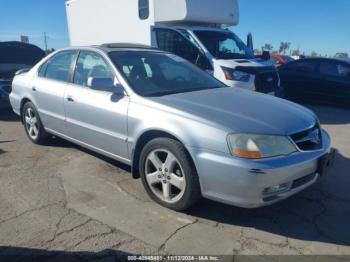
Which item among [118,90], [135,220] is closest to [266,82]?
[118,90]

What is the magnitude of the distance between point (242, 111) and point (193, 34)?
4680 millimetres

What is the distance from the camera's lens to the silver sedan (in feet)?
9.49

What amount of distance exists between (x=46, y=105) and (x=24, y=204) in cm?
182

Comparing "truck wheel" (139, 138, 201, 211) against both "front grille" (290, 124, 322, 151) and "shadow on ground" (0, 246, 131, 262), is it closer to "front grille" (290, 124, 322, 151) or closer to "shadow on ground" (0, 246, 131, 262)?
"shadow on ground" (0, 246, 131, 262)

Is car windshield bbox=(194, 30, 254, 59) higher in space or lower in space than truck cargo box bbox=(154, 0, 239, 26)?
lower

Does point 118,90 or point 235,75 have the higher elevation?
point 118,90

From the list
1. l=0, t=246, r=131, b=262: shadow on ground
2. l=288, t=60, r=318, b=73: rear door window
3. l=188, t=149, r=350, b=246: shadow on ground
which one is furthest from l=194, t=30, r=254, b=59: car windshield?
l=0, t=246, r=131, b=262: shadow on ground

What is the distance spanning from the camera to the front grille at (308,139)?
311 centimetres

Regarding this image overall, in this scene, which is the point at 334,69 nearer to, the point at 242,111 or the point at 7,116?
the point at 242,111

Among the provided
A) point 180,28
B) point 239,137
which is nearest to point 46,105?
point 239,137

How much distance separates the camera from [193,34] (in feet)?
24.7

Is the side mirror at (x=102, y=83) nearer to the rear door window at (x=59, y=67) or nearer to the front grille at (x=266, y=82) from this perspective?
the rear door window at (x=59, y=67)

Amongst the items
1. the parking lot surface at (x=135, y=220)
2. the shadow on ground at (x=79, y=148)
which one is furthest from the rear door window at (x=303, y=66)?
the shadow on ground at (x=79, y=148)

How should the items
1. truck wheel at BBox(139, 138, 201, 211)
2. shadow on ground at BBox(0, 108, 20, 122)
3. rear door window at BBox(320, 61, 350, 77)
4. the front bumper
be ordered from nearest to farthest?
the front bumper
truck wheel at BBox(139, 138, 201, 211)
shadow on ground at BBox(0, 108, 20, 122)
rear door window at BBox(320, 61, 350, 77)
